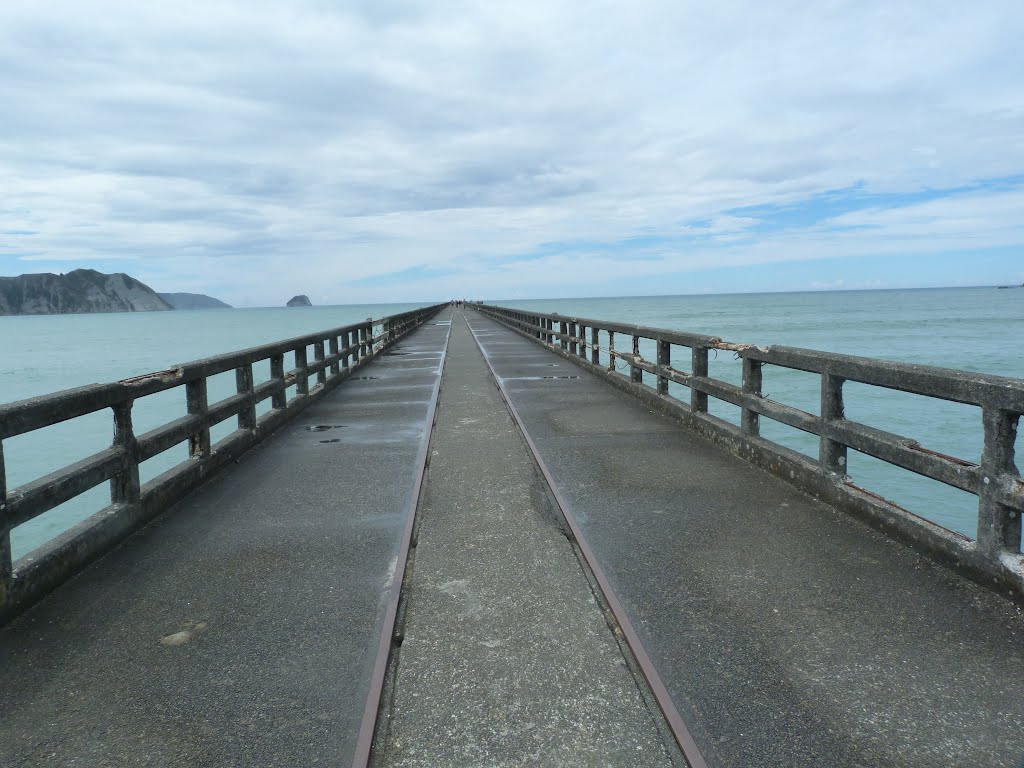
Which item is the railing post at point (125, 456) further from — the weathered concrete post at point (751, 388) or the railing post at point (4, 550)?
the weathered concrete post at point (751, 388)

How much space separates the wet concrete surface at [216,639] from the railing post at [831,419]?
11.7 ft

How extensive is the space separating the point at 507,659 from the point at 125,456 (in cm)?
357

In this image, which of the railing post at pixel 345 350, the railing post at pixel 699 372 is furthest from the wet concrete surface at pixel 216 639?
the railing post at pixel 345 350

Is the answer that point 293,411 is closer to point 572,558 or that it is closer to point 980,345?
point 572,558

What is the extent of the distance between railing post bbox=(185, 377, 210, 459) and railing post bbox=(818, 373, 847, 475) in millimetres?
5610

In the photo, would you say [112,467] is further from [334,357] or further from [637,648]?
Answer: [334,357]

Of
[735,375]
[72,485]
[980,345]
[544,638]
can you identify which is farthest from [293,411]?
[980,345]

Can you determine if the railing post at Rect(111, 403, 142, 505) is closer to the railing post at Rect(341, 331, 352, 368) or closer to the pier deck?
the pier deck

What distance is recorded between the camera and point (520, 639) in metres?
3.86

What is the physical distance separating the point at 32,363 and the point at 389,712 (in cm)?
A: 8482

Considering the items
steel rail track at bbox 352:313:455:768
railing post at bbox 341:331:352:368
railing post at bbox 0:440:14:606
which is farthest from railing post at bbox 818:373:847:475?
railing post at bbox 341:331:352:368

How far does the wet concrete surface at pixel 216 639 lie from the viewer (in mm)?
3076

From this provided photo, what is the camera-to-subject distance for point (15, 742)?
306 cm

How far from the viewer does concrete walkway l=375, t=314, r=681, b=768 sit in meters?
2.97
